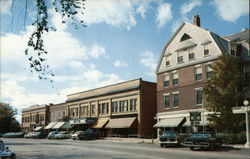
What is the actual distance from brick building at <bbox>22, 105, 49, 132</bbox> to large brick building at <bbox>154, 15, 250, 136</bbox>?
45699 millimetres

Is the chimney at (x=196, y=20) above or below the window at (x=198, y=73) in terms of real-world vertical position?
above

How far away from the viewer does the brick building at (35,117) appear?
80438 mm

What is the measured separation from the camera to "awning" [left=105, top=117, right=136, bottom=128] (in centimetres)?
4800

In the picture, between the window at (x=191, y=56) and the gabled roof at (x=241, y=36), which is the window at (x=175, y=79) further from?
the gabled roof at (x=241, y=36)

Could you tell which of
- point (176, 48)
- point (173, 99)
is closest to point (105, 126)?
point (173, 99)

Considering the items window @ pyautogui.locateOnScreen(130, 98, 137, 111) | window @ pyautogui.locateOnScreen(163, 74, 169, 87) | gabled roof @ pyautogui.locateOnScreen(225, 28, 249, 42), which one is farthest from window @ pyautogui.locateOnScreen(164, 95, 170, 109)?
gabled roof @ pyautogui.locateOnScreen(225, 28, 249, 42)

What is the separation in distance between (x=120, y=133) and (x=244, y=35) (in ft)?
83.0

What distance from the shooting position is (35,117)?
283ft

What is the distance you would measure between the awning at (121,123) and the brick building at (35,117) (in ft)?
108

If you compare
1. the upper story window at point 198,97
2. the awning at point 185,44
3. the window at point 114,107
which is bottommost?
the window at point 114,107

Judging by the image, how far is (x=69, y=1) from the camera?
10.8 metres

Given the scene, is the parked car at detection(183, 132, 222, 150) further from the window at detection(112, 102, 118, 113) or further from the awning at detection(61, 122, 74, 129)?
the awning at detection(61, 122, 74, 129)

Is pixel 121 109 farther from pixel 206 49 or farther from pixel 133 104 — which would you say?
pixel 206 49

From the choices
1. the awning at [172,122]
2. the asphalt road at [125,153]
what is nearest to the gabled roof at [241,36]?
the awning at [172,122]
